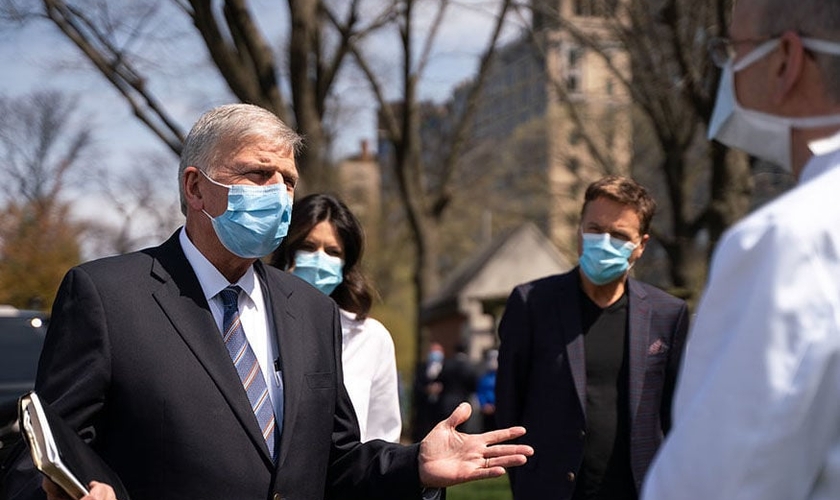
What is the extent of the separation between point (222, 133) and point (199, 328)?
625mm

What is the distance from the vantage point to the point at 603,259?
5246 millimetres

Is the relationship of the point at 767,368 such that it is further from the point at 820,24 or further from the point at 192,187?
the point at 192,187

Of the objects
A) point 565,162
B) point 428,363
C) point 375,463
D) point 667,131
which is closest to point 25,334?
point 375,463

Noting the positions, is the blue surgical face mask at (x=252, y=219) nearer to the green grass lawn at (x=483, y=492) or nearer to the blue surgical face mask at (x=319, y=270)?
the blue surgical face mask at (x=319, y=270)

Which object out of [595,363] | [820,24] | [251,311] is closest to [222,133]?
[251,311]

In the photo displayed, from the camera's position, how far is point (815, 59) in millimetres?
1956

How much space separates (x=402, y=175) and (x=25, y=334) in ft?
28.2

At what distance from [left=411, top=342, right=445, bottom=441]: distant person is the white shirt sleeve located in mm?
16541

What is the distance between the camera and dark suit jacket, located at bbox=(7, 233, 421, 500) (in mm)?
3098

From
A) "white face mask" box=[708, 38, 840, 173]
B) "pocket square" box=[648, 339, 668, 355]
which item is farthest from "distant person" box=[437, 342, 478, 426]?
"white face mask" box=[708, 38, 840, 173]

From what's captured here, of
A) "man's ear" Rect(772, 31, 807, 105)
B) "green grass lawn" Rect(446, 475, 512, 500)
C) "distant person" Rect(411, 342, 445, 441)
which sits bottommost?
"distant person" Rect(411, 342, 445, 441)

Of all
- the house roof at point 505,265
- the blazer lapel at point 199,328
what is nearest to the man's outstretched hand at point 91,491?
the blazer lapel at point 199,328

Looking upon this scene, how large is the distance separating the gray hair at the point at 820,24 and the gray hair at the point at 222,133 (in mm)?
1926

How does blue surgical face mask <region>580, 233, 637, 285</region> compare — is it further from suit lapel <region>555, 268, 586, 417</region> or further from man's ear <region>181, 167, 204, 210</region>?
man's ear <region>181, 167, 204, 210</region>
